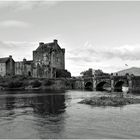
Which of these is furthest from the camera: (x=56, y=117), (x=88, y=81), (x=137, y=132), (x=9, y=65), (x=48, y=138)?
(x=9, y=65)

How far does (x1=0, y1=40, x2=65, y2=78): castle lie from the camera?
145250mm

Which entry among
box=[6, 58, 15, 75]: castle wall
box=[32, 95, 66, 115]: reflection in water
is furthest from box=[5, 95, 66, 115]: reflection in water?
box=[6, 58, 15, 75]: castle wall

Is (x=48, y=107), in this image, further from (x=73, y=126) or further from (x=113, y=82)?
(x=113, y=82)

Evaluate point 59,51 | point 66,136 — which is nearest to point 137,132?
point 66,136

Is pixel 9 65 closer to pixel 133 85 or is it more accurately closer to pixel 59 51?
pixel 59 51

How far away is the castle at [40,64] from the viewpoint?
145 metres

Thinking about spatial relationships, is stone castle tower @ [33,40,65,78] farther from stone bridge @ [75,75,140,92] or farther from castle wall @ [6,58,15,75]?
stone bridge @ [75,75,140,92]

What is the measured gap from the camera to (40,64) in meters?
147

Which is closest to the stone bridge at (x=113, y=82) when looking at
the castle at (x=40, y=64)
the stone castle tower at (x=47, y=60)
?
the stone castle tower at (x=47, y=60)

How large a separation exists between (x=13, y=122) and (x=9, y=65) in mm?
120246

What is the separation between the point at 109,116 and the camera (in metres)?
34.8

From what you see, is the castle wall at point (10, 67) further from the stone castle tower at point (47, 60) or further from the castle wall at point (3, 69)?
the stone castle tower at point (47, 60)

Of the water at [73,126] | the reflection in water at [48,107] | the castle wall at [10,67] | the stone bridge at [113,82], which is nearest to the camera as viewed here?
the water at [73,126]

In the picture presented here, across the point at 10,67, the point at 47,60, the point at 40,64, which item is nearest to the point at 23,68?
the point at 10,67
